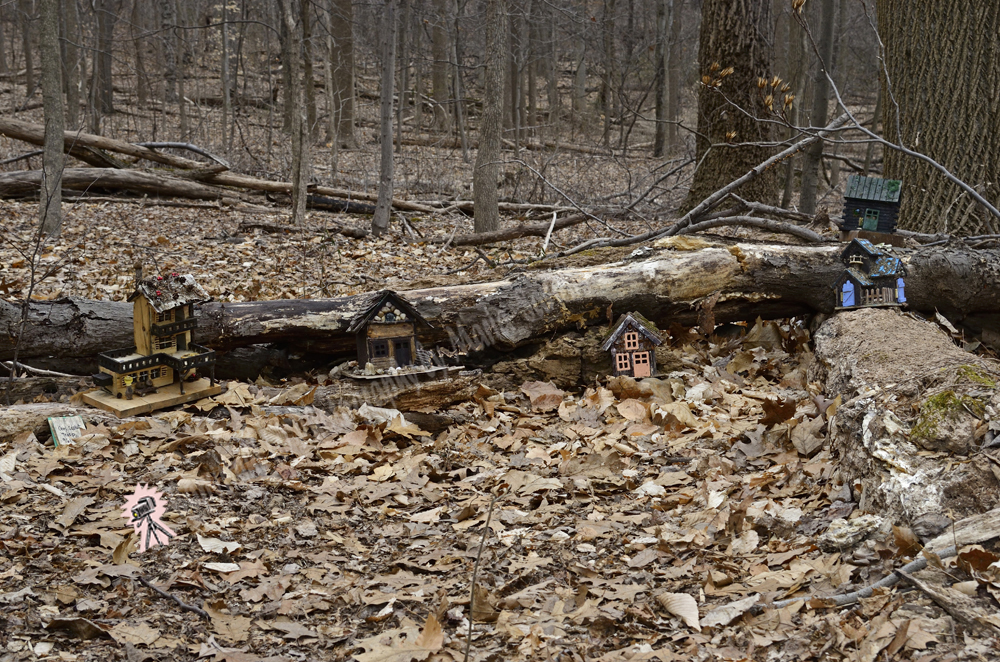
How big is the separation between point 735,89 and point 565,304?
473 centimetres

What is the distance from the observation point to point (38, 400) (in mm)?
5523

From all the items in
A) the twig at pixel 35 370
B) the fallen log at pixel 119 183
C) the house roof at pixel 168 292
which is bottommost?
the twig at pixel 35 370

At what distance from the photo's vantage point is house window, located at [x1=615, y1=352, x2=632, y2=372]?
19.4 ft

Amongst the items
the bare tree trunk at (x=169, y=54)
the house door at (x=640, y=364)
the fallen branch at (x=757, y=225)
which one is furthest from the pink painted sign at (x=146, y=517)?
the bare tree trunk at (x=169, y=54)

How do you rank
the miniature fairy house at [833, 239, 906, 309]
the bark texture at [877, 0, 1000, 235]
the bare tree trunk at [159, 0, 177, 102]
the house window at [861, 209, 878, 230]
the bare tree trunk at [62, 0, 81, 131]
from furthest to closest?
the bare tree trunk at [159, 0, 177, 102] < the bare tree trunk at [62, 0, 81, 131] < the bark texture at [877, 0, 1000, 235] < the house window at [861, 209, 878, 230] < the miniature fairy house at [833, 239, 906, 309]

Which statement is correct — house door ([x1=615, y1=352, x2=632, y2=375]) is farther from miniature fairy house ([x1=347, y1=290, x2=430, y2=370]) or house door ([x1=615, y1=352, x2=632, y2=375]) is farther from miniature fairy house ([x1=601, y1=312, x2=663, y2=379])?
miniature fairy house ([x1=347, y1=290, x2=430, y2=370])

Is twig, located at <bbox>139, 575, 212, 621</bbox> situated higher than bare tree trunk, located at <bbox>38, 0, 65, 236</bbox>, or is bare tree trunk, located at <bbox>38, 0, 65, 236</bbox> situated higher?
bare tree trunk, located at <bbox>38, 0, 65, 236</bbox>

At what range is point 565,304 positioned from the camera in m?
6.12

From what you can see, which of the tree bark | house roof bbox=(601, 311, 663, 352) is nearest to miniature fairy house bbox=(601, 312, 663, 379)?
house roof bbox=(601, 311, 663, 352)

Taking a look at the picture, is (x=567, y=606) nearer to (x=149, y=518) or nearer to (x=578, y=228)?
(x=149, y=518)

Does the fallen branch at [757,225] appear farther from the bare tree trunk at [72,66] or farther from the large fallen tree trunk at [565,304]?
the bare tree trunk at [72,66]

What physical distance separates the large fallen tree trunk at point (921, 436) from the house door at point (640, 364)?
1.51m

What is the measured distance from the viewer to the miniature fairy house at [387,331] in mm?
5484

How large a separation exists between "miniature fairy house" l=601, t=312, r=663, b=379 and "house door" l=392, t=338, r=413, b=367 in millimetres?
1514
